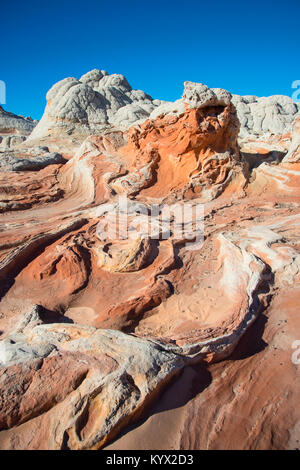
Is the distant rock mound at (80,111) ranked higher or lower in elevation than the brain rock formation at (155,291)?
higher

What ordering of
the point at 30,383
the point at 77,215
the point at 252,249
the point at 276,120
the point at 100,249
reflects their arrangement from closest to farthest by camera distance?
the point at 30,383
the point at 252,249
the point at 100,249
the point at 77,215
the point at 276,120

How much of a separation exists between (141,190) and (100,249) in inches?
148

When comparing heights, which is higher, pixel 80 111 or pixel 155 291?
pixel 80 111

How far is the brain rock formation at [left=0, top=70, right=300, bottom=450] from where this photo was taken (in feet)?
8.04

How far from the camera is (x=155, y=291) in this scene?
14.8 feet

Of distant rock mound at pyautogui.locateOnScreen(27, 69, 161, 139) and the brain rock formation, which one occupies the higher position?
distant rock mound at pyautogui.locateOnScreen(27, 69, 161, 139)

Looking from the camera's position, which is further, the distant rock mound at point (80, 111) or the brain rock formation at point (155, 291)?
the distant rock mound at point (80, 111)

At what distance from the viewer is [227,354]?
326 centimetres

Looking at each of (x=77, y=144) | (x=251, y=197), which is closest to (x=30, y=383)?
(x=251, y=197)

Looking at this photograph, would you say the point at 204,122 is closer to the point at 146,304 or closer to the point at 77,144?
the point at 146,304

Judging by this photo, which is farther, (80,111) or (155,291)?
(80,111)

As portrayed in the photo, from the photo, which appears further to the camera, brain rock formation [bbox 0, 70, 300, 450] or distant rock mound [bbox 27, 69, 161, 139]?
distant rock mound [bbox 27, 69, 161, 139]

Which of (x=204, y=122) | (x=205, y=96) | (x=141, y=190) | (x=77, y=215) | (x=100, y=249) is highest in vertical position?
(x=205, y=96)

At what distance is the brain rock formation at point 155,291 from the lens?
2451 mm
